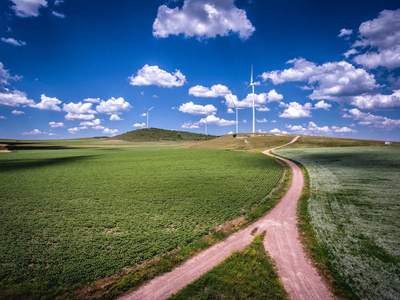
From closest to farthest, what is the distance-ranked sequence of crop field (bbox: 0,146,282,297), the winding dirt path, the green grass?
the green grass
the winding dirt path
crop field (bbox: 0,146,282,297)

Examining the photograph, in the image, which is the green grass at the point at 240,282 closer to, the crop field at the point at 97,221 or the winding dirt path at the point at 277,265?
the winding dirt path at the point at 277,265

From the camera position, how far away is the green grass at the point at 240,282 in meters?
6.63

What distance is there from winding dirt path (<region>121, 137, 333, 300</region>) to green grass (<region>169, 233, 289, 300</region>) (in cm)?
33

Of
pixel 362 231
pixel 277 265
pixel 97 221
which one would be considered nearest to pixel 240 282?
pixel 277 265

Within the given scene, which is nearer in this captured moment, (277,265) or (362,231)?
(277,265)

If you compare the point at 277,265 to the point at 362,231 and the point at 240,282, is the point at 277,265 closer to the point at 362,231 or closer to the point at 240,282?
the point at 240,282

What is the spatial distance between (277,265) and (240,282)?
2126 mm

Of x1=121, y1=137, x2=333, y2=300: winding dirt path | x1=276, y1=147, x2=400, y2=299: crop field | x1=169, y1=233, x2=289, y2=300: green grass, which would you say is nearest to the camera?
x1=169, y1=233, x2=289, y2=300: green grass

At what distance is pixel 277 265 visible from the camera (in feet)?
27.0

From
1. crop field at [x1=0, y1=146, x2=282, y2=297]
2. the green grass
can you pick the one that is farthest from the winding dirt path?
crop field at [x1=0, y1=146, x2=282, y2=297]

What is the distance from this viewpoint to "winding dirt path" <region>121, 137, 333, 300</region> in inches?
271

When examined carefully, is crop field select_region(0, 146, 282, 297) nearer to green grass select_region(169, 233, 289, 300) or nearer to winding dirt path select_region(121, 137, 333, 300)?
winding dirt path select_region(121, 137, 333, 300)

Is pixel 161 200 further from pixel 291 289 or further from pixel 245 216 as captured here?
pixel 291 289

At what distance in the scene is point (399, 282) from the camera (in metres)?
6.96
